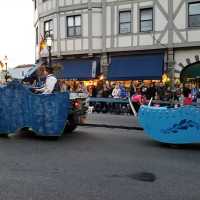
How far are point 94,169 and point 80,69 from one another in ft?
71.2

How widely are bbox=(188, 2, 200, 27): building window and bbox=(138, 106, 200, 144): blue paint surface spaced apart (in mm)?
16770

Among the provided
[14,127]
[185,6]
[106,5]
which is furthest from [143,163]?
[106,5]

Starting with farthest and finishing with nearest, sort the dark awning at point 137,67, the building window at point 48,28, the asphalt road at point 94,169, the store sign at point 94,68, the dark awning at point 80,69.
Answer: the building window at point 48,28 → the dark awning at point 80,69 → the store sign at point 94,68 → the dark awning at point 137,67 → the asphalt road at point 94,169

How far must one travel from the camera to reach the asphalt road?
19.2 feet

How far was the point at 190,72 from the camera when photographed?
2592 cm

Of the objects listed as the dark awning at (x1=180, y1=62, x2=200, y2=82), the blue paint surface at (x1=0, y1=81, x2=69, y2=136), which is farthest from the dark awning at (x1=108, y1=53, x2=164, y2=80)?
the blue paint surface at (x1=0, y1=81, x2=69, y2=136)

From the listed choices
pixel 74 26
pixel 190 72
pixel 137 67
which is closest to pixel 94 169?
pixel 190 72

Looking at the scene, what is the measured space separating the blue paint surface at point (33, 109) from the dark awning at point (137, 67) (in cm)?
1607

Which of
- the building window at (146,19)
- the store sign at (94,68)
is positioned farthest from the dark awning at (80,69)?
the building window at (146,19)

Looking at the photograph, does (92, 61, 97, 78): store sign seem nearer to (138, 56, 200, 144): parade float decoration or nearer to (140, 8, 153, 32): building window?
(140, 8, 153, 32): building window

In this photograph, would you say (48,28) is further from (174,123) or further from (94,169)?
(94,169)

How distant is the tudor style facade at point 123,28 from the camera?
25641mm

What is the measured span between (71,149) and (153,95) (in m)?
12.1

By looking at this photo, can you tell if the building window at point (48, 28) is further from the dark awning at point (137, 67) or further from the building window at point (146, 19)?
the building window at point (146, 19)
